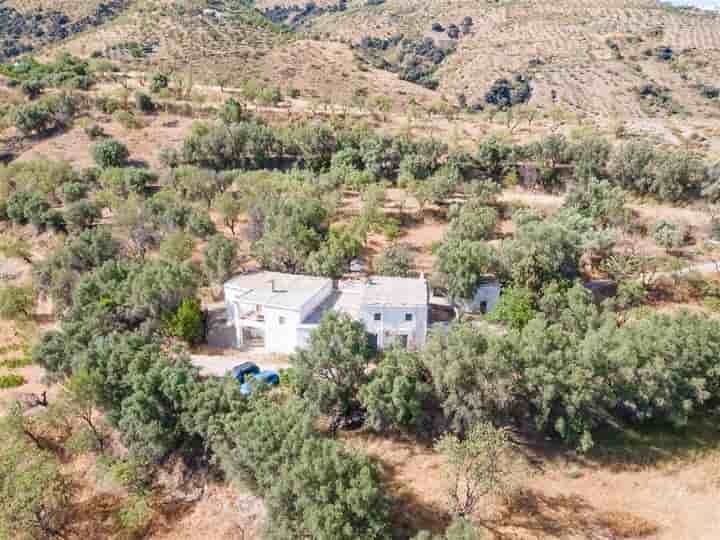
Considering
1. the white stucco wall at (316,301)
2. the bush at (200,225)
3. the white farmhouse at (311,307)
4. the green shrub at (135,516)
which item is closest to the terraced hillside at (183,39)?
the bush at (200,225)

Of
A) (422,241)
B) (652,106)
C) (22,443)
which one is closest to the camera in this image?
(22,443)

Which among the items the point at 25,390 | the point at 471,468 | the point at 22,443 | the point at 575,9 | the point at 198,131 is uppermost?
the point at 575,9

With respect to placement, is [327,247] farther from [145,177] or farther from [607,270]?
[145,177]

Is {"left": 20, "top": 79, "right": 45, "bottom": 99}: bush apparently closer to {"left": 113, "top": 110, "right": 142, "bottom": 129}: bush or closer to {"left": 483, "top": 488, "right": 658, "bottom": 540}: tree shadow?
{"left": 113, "top": 110, "right": 142, "bottom": 129}: bush

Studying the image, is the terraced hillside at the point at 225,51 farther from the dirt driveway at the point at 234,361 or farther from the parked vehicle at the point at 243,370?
the parked vehicle at the point at 243,370

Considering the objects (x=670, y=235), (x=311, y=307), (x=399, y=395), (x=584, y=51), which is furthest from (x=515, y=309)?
(x=584, y=51)

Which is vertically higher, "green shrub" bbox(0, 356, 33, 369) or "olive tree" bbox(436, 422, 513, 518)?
"olive tree" bbox(436, 422, 513, 518)

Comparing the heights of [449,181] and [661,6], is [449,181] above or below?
below

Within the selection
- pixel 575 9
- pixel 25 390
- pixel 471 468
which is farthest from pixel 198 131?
pixel 575 9

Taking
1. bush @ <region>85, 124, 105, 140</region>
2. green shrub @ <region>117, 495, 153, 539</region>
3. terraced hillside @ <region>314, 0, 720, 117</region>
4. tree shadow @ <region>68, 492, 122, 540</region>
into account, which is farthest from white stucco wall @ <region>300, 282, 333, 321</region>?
terraced hillside @ <region>314, 0, 720, 117</region>
